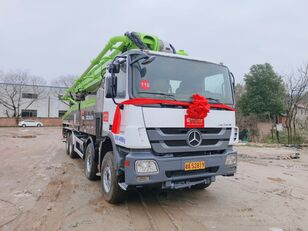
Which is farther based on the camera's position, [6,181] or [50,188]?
[6,181]

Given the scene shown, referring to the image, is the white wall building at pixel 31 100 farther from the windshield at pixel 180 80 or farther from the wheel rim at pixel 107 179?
the windshield at pixel 180 80

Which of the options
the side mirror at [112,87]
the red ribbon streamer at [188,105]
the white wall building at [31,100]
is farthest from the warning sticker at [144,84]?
the white wall building at [31,100]

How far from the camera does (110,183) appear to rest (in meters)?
4.82

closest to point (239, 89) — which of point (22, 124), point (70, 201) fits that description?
point (70, 201)

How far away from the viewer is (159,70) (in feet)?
14.7

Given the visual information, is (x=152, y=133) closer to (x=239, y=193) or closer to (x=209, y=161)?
(x=209, y=161)

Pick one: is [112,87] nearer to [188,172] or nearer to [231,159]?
[188,172]

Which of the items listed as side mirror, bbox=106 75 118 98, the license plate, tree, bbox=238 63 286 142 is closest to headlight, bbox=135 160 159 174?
the license plate

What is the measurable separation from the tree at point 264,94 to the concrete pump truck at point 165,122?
72.7 feet

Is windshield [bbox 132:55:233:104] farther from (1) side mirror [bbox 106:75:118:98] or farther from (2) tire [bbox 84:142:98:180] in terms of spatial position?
(2) tire [bbox 84:142:98:180]

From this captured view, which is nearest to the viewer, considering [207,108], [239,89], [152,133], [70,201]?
[152,133]

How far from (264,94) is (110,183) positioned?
24150 millimetres

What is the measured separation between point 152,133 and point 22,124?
135ft

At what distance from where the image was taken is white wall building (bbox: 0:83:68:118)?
4512 centimetres
